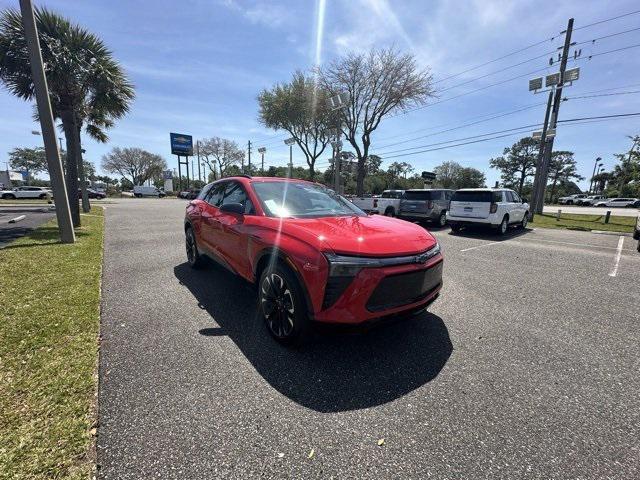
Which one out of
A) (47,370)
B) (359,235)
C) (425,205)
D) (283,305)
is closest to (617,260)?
(425,205)

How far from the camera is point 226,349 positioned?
2.99m

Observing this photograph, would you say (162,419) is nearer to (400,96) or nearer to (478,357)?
(478,357)

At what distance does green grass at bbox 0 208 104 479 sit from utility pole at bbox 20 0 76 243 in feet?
9.13

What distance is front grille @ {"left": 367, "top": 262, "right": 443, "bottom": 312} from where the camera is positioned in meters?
2.56

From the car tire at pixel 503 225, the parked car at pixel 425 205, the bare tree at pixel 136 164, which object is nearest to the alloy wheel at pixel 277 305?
the car tire at pixel 503 225

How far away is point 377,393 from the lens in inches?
93.9

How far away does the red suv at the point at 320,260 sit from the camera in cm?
251

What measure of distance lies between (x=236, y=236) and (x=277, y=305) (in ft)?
4.04

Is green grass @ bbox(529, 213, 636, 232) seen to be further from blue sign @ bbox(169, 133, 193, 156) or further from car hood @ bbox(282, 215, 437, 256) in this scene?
blue sign @ bbox(169, 133, 193, 156)

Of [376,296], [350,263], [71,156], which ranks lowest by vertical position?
[376,296]

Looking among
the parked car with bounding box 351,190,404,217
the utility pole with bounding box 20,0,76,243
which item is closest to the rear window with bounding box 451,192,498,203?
the parked car with bounding box 351,190,404,217

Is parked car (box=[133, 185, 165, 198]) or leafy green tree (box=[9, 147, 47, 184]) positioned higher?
leafy green tree (box=[9, 147, 47, 184])

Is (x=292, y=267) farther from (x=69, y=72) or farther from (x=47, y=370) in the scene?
(x=69, y=72)

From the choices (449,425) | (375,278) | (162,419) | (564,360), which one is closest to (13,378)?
(162,419)
